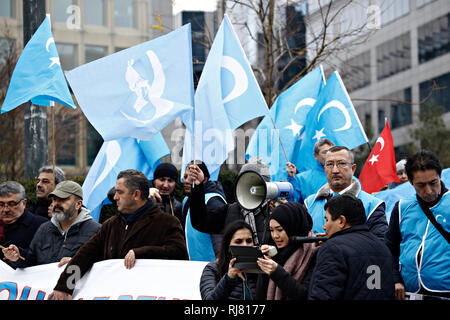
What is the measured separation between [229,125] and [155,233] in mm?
1446

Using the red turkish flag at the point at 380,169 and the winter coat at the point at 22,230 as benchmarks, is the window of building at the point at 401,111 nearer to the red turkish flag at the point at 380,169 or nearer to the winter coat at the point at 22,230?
the red turkish flag at the point at 380,169

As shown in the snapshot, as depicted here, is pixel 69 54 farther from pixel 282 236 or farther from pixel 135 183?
pixel 282 236

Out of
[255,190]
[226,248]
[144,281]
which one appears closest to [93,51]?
[144,281]

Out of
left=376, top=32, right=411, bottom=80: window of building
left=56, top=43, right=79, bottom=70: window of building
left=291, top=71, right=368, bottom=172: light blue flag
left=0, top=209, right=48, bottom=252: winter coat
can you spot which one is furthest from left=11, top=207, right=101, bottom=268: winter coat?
left=376, top=32, right=411, bottom=80: window of building

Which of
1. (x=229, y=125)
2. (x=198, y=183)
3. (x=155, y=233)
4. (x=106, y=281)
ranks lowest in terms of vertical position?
(x=106, y=281)

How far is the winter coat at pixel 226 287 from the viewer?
4789mm

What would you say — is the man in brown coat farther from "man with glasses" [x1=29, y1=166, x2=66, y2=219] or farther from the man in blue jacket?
"man with glasses" [x1=29, y1=166, x2=66, y2=219]

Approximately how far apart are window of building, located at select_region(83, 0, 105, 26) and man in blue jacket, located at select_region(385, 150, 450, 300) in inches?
1341

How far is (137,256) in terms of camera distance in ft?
18.9

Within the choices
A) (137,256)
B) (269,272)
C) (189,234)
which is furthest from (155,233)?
(269,272)

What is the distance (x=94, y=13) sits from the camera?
124 ft

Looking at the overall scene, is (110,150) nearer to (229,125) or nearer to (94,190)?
(94,190)

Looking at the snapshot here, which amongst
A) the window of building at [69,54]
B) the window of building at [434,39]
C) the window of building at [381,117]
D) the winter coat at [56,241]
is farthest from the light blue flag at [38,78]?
the window of building at [381,117]

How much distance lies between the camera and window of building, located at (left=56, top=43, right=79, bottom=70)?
36375mm
